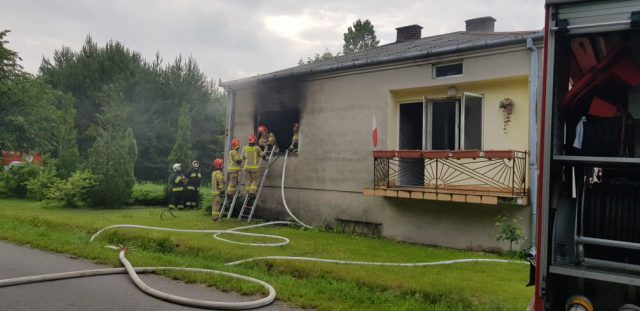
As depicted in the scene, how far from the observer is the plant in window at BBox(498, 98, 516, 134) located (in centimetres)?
918

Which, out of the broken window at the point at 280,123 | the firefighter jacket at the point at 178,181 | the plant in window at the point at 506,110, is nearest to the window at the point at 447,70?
the plant in window at the point at 506,110

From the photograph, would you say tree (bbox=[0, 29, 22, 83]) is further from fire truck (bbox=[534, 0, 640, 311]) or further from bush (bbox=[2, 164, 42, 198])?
fire truck (bbox=[534, 0, 640, 311])

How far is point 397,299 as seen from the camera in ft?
18.0

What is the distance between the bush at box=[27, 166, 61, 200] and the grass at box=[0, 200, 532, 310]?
21.6 ft

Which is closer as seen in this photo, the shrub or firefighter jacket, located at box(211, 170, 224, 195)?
the shrub

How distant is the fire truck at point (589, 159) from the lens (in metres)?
2.74

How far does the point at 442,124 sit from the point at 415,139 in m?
0.80

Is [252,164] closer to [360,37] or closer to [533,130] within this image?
[533,130]

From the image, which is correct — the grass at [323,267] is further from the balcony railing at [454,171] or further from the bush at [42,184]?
the bush at [42,184]

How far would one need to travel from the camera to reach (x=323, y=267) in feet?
22.5

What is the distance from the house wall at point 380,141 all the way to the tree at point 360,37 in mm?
29978

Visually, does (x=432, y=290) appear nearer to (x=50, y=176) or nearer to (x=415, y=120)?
(x=415, y=120)

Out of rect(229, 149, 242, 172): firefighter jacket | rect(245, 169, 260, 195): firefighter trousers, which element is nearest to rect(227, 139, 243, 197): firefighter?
rect(229, 149, 242, 172): firefighter jacket

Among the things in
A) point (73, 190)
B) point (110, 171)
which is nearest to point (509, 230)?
point (110, 171)
